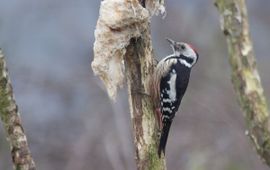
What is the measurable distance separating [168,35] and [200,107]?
2010mm

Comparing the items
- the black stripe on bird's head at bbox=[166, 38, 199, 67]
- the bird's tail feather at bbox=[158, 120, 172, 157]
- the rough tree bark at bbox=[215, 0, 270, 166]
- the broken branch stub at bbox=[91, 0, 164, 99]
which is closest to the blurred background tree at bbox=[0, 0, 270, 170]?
the black stripe on bird's head at bbox=[166, 38, 199, 67]

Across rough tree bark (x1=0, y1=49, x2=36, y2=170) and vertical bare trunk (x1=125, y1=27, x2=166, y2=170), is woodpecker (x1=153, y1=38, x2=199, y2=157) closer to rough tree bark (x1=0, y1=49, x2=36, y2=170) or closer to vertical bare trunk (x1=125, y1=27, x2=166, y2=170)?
vertical bare trunk (x1=125, y1=27, x2=166, y2=170)

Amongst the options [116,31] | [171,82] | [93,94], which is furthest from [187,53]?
[93,94]

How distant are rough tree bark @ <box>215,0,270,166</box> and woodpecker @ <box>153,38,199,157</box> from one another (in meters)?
2.06

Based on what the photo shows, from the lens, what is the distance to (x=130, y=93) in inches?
203

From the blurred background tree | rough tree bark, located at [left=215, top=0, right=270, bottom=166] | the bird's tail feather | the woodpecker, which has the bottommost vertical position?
the blurred background tree

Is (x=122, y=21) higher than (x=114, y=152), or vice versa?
(x=122, y=21)

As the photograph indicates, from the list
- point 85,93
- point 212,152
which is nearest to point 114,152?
point 212,152

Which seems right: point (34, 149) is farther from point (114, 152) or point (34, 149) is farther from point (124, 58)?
point (124, 58)

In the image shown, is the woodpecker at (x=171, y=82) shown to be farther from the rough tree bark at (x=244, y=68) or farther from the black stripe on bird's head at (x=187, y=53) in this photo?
the rough tree bark at (x=244, y=68)

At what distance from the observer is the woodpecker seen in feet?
17.4

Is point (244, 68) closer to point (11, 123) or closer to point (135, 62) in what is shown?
point (11, 123)

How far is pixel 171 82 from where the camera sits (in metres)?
5.84

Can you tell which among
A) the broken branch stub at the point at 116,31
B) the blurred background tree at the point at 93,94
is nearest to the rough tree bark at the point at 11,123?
the broken branch stub at the point at 116,31
